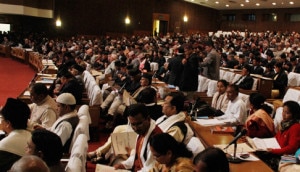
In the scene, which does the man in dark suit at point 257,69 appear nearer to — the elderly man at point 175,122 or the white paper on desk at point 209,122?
the white paper on desk at point 209,122

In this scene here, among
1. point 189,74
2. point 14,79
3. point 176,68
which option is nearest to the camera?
point 189,74

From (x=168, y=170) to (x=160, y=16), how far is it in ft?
85.1

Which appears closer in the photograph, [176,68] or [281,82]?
[176,68]

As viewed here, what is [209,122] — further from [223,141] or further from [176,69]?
[176,69]

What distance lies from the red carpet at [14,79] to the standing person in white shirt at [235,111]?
5.53 metres

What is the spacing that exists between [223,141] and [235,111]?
1211 millimetres

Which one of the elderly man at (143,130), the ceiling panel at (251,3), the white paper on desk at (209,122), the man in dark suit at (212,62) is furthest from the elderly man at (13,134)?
the ceiling panel at (251,3)

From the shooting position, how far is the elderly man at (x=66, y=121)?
13.3 feet

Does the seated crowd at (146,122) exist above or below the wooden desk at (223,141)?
above

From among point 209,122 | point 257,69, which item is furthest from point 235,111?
point 257,69

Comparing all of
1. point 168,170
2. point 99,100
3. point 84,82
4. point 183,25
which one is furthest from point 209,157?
point 183,25

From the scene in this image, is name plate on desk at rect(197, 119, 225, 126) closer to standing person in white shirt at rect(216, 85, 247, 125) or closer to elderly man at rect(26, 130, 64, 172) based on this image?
standing person in white shirt at rect(216, 85, 247, 125)

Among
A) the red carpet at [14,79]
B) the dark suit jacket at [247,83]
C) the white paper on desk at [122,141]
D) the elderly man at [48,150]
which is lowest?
the red carpet at [14,79]

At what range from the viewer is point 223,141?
161 inches
